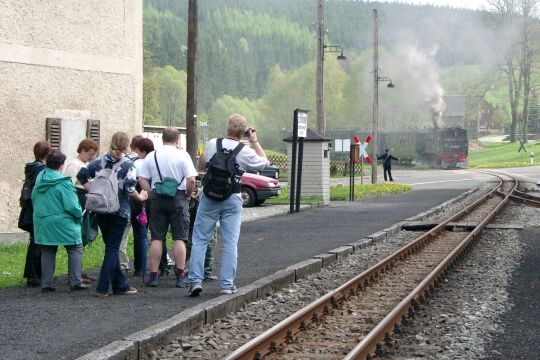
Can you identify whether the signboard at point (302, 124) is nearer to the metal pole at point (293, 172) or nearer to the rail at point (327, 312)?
the metal pole at point (293, 172)

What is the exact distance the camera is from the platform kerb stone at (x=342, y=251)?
15.2 meters

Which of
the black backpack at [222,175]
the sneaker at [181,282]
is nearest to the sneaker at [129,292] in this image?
the sneaker at [181,282]

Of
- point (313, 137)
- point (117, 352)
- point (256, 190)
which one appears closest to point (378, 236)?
point (256, 190)

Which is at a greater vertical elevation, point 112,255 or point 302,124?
point 302,124

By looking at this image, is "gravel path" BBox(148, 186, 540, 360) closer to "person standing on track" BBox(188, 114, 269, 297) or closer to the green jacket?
"person standing on track" BBox(188, 114, 269, 297)

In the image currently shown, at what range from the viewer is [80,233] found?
11008mm

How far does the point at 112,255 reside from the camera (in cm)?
1045

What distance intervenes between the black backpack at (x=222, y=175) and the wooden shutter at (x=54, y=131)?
8.29m

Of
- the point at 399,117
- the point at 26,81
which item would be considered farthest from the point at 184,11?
the point at 26,81

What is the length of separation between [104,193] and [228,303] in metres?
1.76

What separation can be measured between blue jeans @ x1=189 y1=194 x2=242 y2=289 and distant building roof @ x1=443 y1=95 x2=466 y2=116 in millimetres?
145081

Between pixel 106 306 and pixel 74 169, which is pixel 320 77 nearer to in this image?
pixel 74 169

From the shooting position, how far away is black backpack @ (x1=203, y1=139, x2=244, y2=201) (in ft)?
33.5

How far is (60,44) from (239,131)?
8.79 m
